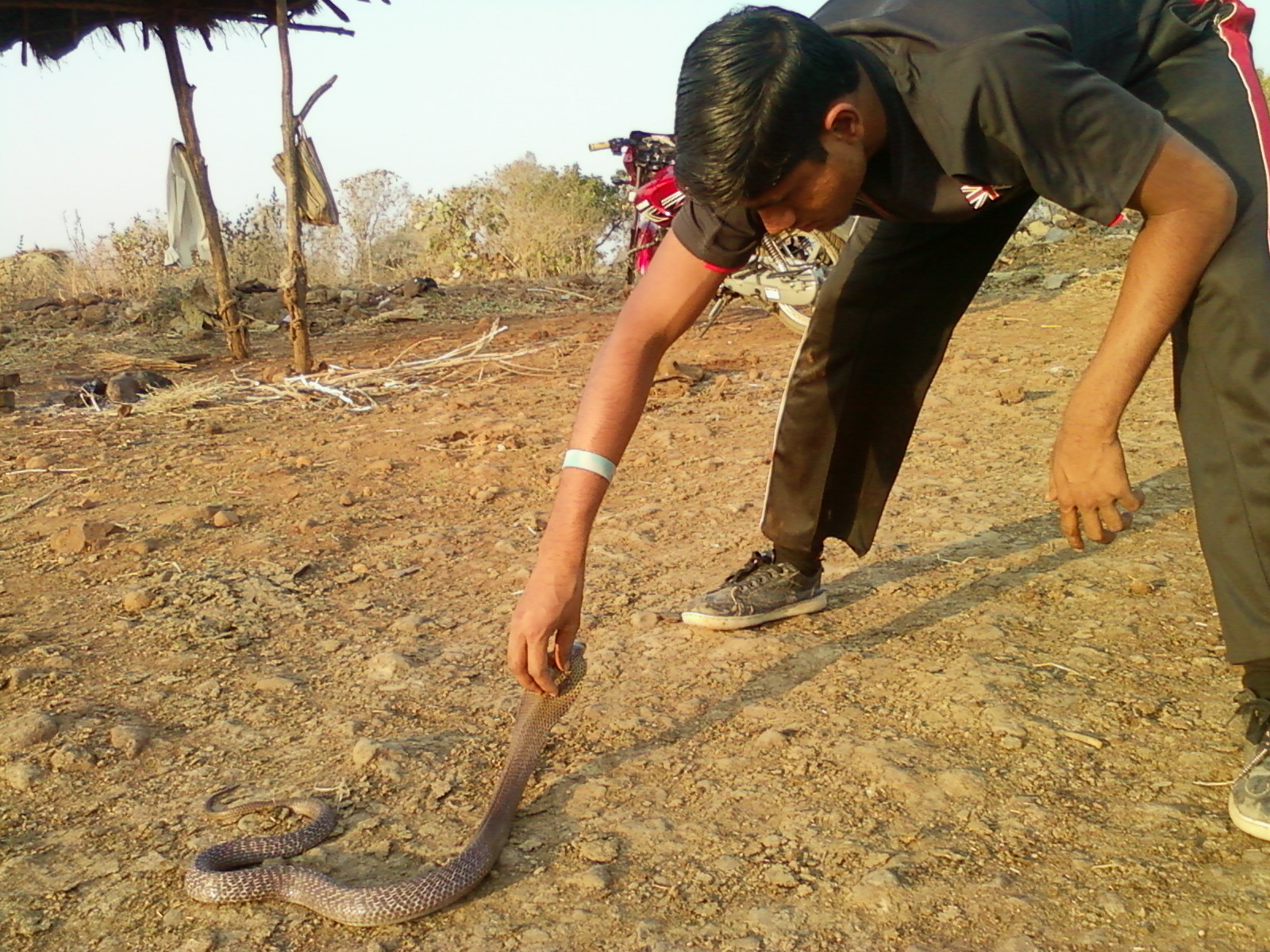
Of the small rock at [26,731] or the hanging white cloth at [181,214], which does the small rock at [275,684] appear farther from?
the hanging white cloth at [181,214]

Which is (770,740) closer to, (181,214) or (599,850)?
(599,850)

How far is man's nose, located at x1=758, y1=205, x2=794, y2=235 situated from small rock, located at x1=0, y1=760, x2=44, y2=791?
6.51 feet

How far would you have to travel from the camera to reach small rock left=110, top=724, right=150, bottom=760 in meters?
2.45

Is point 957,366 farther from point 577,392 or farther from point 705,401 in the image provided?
point 577,392

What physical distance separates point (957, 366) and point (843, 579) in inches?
134

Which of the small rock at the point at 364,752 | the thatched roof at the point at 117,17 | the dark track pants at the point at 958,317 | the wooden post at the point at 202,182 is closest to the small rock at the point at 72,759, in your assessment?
the small rock at the point at 364,752

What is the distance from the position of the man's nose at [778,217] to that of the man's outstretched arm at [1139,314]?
58cm

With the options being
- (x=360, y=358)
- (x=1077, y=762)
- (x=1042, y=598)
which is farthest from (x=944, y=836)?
(x=360, y=358)

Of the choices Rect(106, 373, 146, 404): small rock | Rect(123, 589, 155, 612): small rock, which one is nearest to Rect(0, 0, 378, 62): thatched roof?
Rect(106, 373, 146, 404): small rock

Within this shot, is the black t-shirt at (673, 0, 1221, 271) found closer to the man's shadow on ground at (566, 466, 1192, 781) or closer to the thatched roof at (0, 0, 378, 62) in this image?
the man's shadow on ground at (566, 466, 1192, 781)

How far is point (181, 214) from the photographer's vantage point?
31.2ft

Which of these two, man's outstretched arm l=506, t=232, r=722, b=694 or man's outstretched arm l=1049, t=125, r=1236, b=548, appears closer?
man's outstretched arm l=1049, t=125, r=1236, b=548

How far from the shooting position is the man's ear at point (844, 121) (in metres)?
1.78

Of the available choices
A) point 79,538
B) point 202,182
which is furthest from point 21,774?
point 202,182
